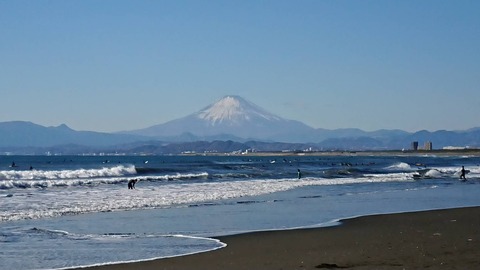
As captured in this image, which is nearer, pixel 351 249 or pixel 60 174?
pixel 351 249

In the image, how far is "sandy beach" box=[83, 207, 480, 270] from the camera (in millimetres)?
12742

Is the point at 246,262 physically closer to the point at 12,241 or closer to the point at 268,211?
the point at 12,241

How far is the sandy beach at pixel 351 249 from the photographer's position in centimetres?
1274

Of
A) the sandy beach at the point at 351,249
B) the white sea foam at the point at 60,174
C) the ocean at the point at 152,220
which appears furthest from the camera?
Result: the white sea foam at the point at 60,174

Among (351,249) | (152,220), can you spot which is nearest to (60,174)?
(152,220)

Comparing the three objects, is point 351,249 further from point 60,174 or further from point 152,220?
point 60,174

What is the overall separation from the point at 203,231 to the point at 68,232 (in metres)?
3.36

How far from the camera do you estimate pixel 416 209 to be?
25422 mm

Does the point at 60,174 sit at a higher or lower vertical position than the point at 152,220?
higher

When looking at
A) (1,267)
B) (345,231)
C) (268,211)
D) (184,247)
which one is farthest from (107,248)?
(268,211)

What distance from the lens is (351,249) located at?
14.6 meters

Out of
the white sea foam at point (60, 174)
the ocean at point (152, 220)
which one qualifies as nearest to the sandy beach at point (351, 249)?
the ocean at point (152, 220)

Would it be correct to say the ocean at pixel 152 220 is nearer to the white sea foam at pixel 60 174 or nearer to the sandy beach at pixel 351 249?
the sandy beach at pixel 351 249

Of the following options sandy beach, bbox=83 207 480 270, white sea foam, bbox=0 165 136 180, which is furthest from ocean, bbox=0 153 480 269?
white sea foam, bbox=0 165 136 180
